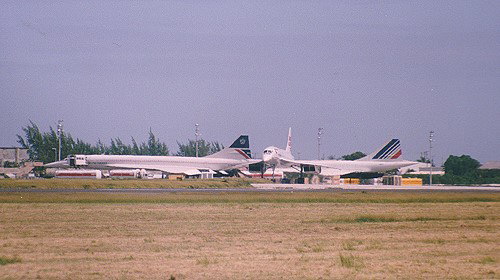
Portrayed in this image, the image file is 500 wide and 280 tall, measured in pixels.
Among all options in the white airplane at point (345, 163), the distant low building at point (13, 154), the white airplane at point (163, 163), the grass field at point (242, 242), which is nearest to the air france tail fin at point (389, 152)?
the white airplane at point (345, 163)

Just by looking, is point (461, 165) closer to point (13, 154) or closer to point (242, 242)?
point (13, 154)

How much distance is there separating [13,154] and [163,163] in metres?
69.5

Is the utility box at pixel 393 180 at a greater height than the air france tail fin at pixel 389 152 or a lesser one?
lesser

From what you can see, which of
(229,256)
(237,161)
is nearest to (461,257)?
(229,256)

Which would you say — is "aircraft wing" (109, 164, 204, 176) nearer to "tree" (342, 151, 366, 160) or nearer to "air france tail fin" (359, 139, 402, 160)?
"air france tail fin" (359, 139, 402, 160)

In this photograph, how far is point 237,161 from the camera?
408 feet

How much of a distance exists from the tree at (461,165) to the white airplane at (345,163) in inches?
1457

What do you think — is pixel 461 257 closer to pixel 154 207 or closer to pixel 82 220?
pixel 82 220

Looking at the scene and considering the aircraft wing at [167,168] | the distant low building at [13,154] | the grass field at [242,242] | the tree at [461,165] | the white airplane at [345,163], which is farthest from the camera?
the distant low building at [13,154]

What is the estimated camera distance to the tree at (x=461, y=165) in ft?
490

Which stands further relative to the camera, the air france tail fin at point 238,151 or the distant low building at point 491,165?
the distant low building at point 491,165

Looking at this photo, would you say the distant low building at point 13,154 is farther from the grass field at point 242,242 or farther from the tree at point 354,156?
the grass field at point 242,242

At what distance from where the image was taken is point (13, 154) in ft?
552

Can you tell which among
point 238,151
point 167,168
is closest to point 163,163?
point 167,168
